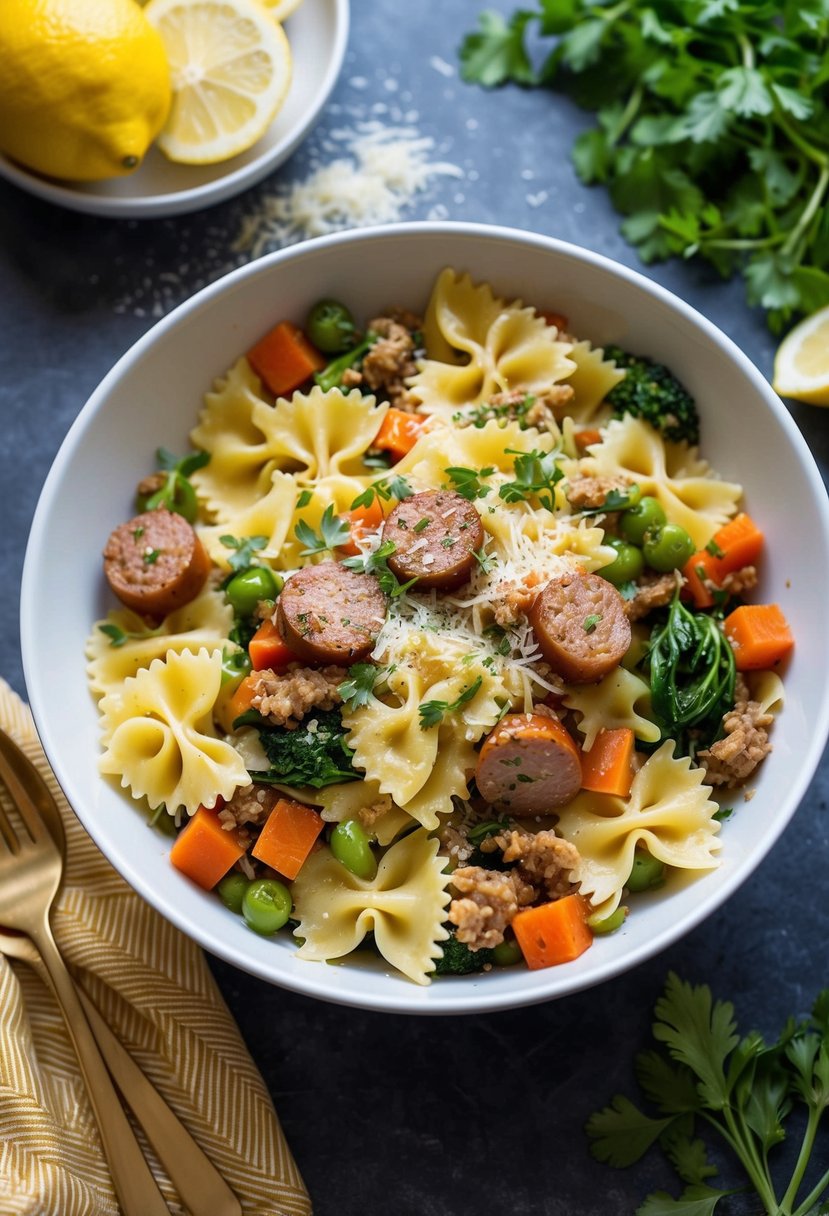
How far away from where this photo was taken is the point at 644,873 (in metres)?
5.41

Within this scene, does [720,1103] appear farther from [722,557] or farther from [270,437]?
[270,437]

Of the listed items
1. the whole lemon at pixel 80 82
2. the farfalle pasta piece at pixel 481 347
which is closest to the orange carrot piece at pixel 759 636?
the farfalle pasta piece at pixel 481 347

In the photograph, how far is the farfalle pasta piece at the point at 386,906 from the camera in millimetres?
5289

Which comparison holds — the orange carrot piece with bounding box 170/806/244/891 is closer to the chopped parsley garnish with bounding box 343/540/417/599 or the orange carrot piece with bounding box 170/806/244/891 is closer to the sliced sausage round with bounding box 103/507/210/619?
the sliced sausage round with bounding box 103/507/210/619

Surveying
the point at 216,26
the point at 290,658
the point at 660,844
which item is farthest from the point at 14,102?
the point at 660,844

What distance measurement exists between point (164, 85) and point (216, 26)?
1.88 feet

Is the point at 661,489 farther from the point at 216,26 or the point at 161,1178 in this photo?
the point at 161,1178

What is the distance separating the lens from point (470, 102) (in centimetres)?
716

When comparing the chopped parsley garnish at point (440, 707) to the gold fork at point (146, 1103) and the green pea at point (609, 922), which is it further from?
the gold fork at point (146, 1103)

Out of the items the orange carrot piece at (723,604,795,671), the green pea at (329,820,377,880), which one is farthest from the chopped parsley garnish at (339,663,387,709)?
the orange carrot piece at (723,604,795,671)

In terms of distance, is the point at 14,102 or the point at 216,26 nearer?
the point at 14,102

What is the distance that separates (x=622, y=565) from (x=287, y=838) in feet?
7.01

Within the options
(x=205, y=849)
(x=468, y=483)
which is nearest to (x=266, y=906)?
(x=205, y=849)

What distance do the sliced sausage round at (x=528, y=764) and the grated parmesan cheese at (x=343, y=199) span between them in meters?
3.45
